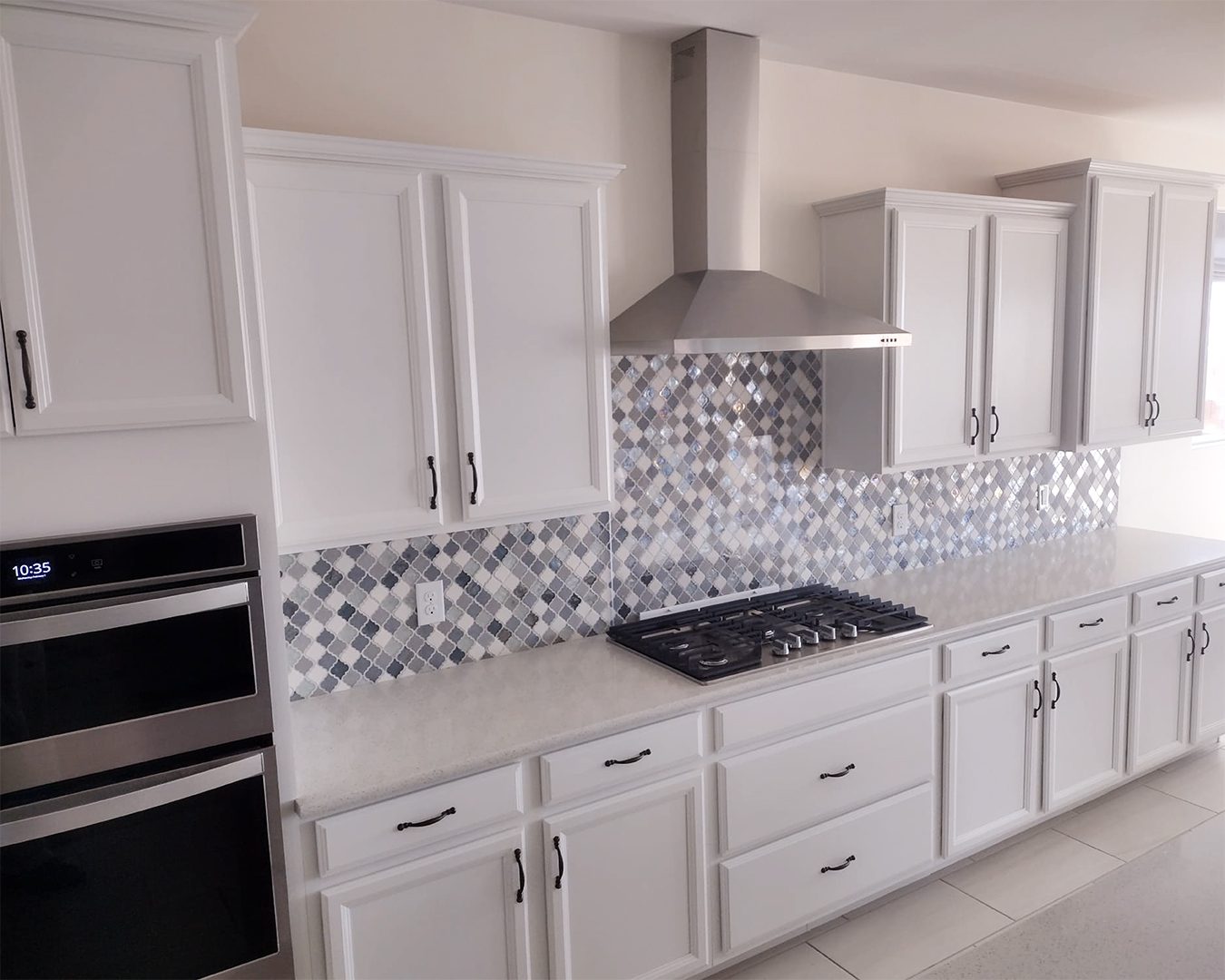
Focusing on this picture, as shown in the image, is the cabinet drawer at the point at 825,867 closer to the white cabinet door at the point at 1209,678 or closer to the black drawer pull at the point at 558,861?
the black drawer pull at the point at 558,861

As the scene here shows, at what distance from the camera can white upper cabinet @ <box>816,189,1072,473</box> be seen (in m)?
3.12

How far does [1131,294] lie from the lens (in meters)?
3.68

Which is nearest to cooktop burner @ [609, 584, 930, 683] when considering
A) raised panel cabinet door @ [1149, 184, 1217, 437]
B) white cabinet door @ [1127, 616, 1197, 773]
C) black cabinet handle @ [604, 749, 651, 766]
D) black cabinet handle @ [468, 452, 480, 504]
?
black cabinet handle @ [604, 749, 651, 766]

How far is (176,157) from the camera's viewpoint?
1.72 m

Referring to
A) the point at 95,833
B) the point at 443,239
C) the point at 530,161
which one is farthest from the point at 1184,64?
the point at 95,833

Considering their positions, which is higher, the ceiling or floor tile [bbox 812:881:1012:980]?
the ceiling

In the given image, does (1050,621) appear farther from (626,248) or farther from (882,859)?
(626,248)

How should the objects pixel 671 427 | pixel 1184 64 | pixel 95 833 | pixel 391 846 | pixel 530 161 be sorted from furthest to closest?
pixel 1184 64
pixel 671 427
pixel 530 161
pixel 391 846
pixel 95 833

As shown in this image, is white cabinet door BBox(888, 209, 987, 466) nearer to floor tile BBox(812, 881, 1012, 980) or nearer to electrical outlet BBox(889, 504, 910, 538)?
electrical outlet BBox(889, 504, 910, 538)

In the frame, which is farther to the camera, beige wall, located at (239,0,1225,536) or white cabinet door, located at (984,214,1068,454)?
white cabinet door, located at (984,214,1068,454)

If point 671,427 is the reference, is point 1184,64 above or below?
above

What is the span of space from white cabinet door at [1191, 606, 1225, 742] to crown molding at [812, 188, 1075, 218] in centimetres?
172

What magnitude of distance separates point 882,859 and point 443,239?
2200mm

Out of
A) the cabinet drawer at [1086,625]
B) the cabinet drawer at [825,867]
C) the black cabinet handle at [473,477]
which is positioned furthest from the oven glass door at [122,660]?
the cabinet drawer at [1086,625]
